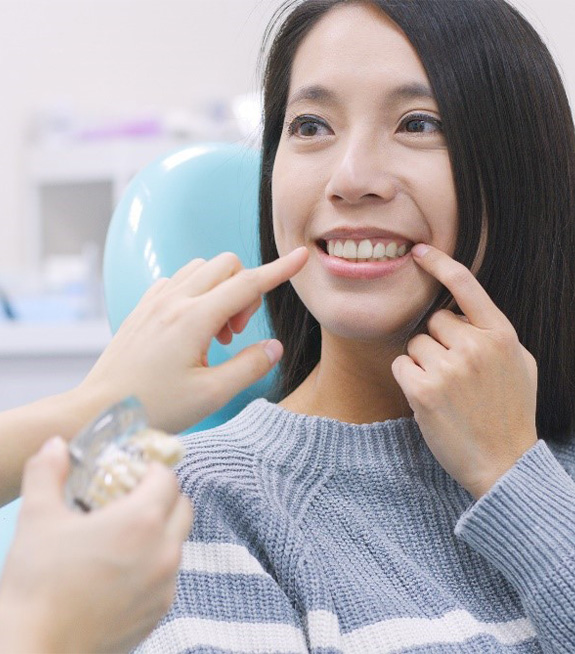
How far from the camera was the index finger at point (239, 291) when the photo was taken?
650 mm

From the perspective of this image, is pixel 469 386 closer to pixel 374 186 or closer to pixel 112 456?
pixel 374 186

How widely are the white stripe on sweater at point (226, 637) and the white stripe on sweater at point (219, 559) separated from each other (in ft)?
0.15

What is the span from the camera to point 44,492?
17.4 inches

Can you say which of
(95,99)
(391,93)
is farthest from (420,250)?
(95,99)

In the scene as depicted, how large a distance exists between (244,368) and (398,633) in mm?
271

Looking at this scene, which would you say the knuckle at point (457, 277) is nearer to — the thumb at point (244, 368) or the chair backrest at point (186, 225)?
the thumb at point (244, 368)

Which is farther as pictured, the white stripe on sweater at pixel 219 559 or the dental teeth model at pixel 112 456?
the white stripe on sweater at pixel 219 559

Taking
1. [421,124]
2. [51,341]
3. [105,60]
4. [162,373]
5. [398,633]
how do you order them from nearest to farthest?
[162,373], [398,633], [421,124], [51,341], [105,60]

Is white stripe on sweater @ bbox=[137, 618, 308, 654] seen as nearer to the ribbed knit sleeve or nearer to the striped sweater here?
the striped sweater

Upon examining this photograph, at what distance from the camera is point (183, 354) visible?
637 millimetres

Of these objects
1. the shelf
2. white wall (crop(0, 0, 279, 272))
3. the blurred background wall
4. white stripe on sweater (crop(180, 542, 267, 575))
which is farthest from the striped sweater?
white wall (crop(0, 0, 279, 272))

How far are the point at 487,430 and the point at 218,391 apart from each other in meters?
0.30

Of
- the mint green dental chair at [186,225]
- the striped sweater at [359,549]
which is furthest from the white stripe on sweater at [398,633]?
the mint green dental chair at [186,225]

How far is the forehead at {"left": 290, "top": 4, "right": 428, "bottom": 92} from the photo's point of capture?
0.86 m
